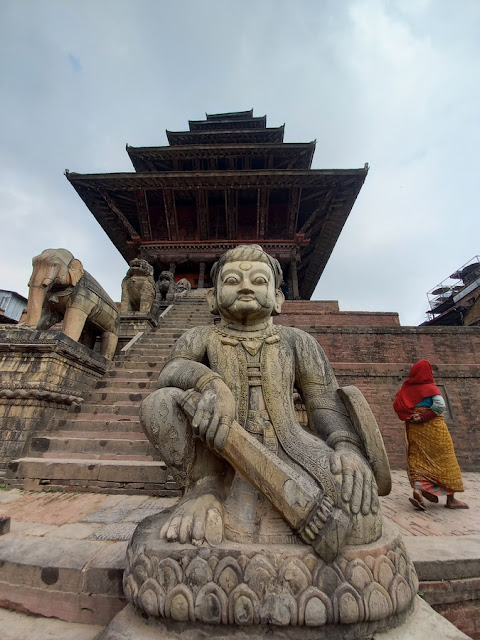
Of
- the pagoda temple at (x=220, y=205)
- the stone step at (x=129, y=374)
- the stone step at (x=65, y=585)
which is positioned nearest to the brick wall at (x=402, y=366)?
the stone step at (x=129, y=374)

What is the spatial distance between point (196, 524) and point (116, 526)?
1257 millimetres

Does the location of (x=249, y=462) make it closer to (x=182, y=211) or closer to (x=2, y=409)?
(x=2, y=409)

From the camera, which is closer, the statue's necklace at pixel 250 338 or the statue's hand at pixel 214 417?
the statue's hand at pixel 214 417

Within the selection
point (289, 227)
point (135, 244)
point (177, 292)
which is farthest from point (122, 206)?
point (289, 227)

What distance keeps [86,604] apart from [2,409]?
300cm

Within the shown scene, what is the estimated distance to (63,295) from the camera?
173 inches

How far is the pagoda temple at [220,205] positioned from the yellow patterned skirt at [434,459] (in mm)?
11225

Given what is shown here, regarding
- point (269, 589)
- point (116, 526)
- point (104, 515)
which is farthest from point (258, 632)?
point (104, 515)

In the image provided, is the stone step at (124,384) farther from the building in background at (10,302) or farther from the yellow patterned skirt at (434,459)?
the building in background at (10,302)

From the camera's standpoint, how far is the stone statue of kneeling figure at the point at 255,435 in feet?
4.13

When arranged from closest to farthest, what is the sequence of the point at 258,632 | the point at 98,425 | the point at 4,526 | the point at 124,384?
the point at 258,632 < the point at 4,526 < the point at 98,425 < the point at 124,384

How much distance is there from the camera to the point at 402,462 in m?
5.38

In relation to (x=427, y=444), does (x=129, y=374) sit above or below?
above

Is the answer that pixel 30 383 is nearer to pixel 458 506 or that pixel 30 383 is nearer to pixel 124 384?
pixel 124 384
